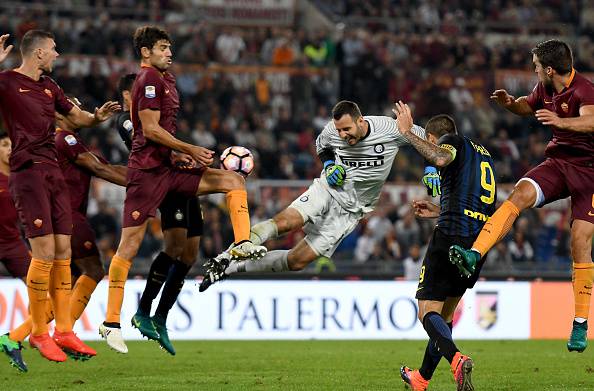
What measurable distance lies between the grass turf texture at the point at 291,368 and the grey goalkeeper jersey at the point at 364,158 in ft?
6.12

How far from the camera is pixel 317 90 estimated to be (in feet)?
80.9

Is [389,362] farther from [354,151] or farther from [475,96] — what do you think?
[475,96]

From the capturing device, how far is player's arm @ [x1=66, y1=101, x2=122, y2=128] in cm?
1113

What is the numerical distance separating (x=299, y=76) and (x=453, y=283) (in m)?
15.4

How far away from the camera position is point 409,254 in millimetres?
20438

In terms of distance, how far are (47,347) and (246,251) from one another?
202 centimetres

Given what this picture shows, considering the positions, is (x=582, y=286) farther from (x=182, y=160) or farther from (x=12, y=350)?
(x=12, y=350)

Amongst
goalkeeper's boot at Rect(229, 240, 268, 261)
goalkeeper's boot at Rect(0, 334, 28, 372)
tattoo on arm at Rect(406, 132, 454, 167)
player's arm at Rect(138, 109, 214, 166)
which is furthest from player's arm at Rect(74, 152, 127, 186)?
tattoo on arm at Rect(406, 132, 454, 167)

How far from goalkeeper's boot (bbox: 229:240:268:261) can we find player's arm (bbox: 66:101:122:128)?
1.89 m

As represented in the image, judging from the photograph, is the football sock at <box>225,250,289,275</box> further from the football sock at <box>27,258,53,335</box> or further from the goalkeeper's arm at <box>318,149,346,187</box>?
the football sock at <box>27,258,53,335</box>

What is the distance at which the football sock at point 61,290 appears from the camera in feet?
35.7

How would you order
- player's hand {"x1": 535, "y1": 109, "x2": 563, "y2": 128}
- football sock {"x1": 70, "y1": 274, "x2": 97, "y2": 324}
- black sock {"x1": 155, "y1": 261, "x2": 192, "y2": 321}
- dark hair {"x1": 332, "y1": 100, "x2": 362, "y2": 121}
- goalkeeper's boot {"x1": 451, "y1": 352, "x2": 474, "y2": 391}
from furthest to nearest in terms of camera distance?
football sock {"x1": 70, "y1": 274, "x2": 97, "y2": 324}, black sock {"x1": 155, "y1": 261, "x2": 192, "y2": 321}, dark hair {"x1": 332, "y1": 100, "x2": 362, "y2": 121}, player's hand {"x1": 535, "y1": 109, "x2": 563, "y2": 128}, goalkeeper's boot {"x1": 451, "y1": 352, "x2": 474, "y2": 391}

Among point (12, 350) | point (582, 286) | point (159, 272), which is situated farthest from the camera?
point (159, 272)

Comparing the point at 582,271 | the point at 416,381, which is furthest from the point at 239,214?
the point at 582,271
